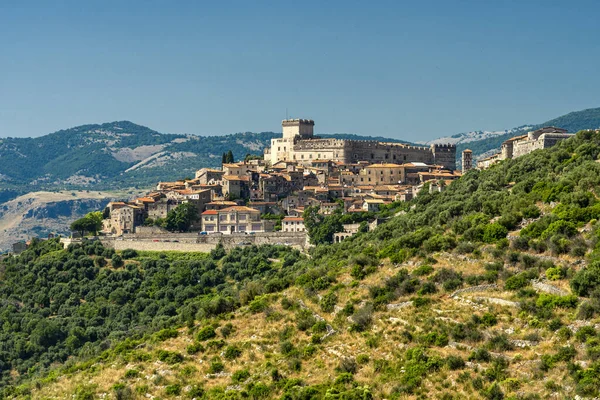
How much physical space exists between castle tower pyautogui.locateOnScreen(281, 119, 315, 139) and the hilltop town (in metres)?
2.57

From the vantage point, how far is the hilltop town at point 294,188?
9050 centimetres

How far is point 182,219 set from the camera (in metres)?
92.1

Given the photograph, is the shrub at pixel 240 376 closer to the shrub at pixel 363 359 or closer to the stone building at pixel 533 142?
the shrub at pixel 363 359

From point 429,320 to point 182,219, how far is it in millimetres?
55342

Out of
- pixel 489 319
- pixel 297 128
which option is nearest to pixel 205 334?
pixel 489 319

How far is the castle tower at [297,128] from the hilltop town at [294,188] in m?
2.57

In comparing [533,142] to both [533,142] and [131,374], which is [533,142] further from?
[131,374]

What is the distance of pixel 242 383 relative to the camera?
3962 cm

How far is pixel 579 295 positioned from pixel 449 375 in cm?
561

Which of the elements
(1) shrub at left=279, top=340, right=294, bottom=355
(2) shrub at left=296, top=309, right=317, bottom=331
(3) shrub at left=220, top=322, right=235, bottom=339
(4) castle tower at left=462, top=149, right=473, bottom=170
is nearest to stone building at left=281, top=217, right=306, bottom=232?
(4) castle tower at left=462, top=149, right=473, bottom=170

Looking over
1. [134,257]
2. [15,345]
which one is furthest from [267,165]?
[15,345]

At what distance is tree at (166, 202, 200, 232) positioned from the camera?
92.2 metres

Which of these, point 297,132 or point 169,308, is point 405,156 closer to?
point 297,132

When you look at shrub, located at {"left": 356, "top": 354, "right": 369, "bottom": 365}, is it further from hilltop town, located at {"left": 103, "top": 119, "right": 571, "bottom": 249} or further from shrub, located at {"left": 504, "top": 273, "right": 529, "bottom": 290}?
hilltop town, located at {"left": 103, "top": 119, "right": 571, "bottom": 249}
